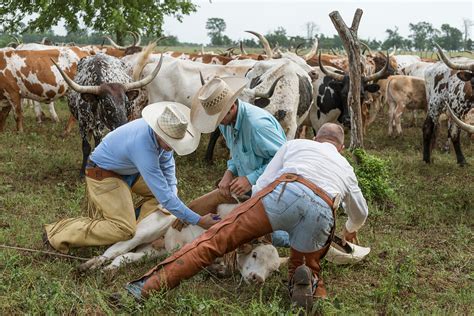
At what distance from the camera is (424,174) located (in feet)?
31.9

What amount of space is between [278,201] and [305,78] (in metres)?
6.00

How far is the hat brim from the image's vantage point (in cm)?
525

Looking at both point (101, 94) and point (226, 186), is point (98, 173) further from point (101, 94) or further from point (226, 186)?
point (101, 94)

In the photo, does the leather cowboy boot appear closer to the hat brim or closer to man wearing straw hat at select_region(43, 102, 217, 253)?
man wearing straw hat at select_region(43, 102, 217, 253)

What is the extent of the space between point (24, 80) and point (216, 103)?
28.3 ft

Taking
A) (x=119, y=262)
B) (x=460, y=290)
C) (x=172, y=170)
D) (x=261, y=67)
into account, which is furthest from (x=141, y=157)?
(x=261, y=67)

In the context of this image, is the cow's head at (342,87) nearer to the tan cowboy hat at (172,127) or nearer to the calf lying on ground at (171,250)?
the calf lying on ground at (171,250)

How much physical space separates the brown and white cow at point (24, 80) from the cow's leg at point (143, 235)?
26.0 ft

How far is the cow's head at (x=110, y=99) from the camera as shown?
318 inches

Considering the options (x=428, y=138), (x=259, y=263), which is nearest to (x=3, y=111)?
(x=428, y=138)

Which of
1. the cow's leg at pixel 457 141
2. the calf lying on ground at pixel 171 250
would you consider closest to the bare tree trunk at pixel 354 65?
the cow's leg at pixel 457 141

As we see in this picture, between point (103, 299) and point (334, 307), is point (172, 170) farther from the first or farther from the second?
point (334, 307)

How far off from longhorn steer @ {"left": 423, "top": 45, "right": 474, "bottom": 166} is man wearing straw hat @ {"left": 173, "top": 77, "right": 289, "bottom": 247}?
5294mm

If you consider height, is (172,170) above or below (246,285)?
above
